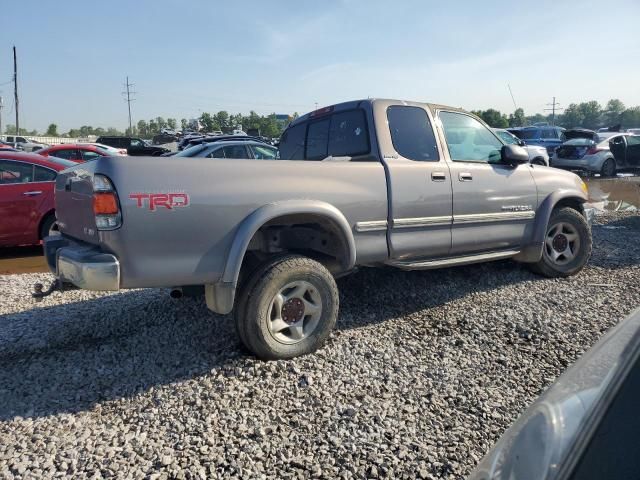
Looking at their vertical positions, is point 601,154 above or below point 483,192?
above

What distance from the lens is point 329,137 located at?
4660mm

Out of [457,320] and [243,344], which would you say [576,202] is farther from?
[243,344]

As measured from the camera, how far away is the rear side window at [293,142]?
5121 millimetres

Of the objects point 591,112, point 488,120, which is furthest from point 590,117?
point 488,120

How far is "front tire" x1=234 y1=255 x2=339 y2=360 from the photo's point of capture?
11.0 feet

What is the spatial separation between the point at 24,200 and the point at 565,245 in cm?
726

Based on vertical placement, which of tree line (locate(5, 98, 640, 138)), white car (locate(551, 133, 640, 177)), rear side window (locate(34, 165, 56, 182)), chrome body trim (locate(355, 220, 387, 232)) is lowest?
chrome body trim (locate(355, 220, 387, 232))

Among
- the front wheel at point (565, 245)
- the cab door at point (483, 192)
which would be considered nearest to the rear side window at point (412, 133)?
the cab door at point (483, 192)

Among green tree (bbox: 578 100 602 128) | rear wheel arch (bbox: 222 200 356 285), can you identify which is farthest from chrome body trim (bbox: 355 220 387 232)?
green tree (bbox: 578 100 602 128)

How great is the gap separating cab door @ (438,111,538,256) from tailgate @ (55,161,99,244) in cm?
297

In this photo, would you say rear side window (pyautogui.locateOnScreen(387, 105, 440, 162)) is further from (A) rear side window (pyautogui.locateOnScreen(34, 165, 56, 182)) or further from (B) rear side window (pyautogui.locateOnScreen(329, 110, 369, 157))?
(A) rear side window (pyautogui.locateOnScreen(34, 165, 56, 182))

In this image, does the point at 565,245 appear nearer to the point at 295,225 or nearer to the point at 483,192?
the point at 483,192

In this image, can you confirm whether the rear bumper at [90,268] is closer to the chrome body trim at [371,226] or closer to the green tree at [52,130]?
the chrome body trim at [371,226]

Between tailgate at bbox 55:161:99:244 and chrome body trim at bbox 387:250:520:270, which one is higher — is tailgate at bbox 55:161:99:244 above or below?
above
